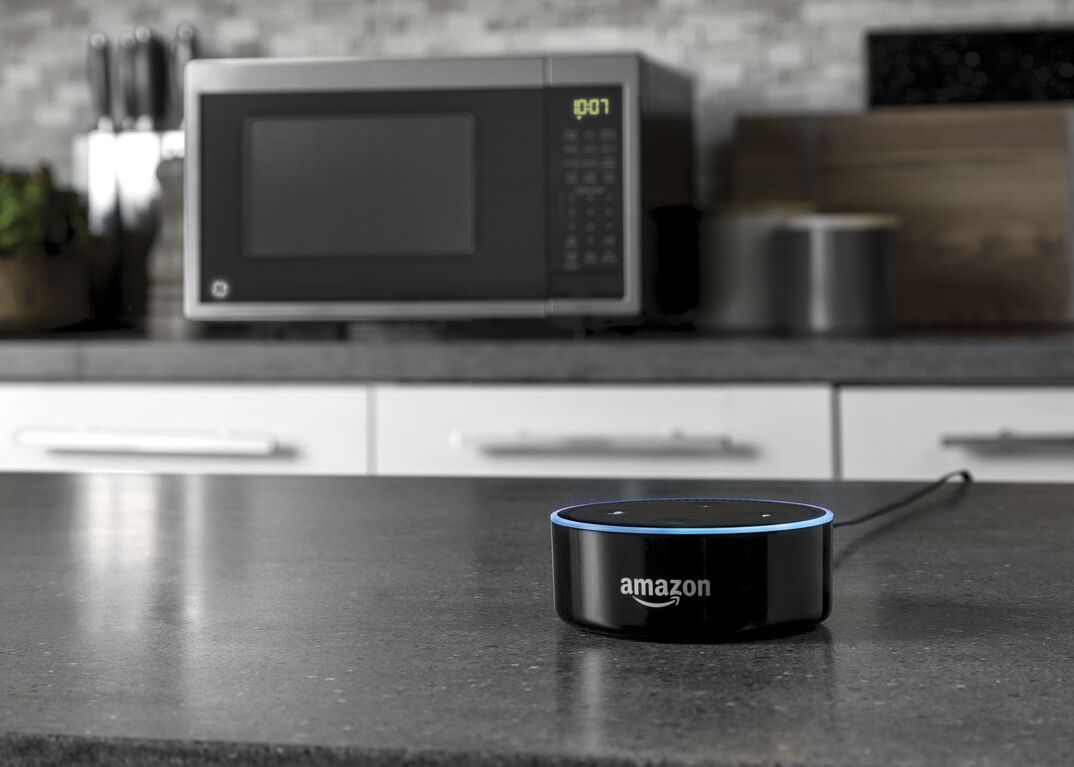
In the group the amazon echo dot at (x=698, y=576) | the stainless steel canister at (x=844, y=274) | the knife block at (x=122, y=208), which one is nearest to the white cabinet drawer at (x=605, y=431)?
the stainless steel canister at (x=844, y=274)

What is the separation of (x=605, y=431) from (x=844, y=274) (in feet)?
1.49

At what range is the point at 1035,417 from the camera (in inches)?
63.2

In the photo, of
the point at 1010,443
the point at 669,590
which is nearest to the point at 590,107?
the point at 1010,443

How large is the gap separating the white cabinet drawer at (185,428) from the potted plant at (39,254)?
335 mm

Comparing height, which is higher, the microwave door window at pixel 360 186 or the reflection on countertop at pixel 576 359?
the microwave door window at pixel 360 186

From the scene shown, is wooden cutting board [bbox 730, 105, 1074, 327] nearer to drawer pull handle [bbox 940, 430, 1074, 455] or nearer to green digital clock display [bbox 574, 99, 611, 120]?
green digital clock display [bbox 574, 99, 611, 120]

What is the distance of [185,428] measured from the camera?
1.79 meters

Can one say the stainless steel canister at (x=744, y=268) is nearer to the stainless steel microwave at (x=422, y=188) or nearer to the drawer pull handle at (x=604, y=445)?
the stainless steel microwave at (x=422, y=188)

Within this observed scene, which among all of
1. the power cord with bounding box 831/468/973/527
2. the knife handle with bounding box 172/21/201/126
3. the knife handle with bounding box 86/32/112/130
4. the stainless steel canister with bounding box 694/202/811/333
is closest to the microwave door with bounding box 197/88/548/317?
the stainless steel canister with bounding box 694/202/811/333

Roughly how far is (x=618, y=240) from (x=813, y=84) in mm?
667

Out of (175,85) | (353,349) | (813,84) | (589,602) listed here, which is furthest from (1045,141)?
(589,602)

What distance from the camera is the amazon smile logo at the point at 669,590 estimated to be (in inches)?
17.7

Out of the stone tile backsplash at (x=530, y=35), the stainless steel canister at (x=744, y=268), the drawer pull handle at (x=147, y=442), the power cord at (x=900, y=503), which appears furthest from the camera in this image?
the stone tile backsplash at (x=530, y=35)

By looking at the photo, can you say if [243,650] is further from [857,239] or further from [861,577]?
[857,239]
